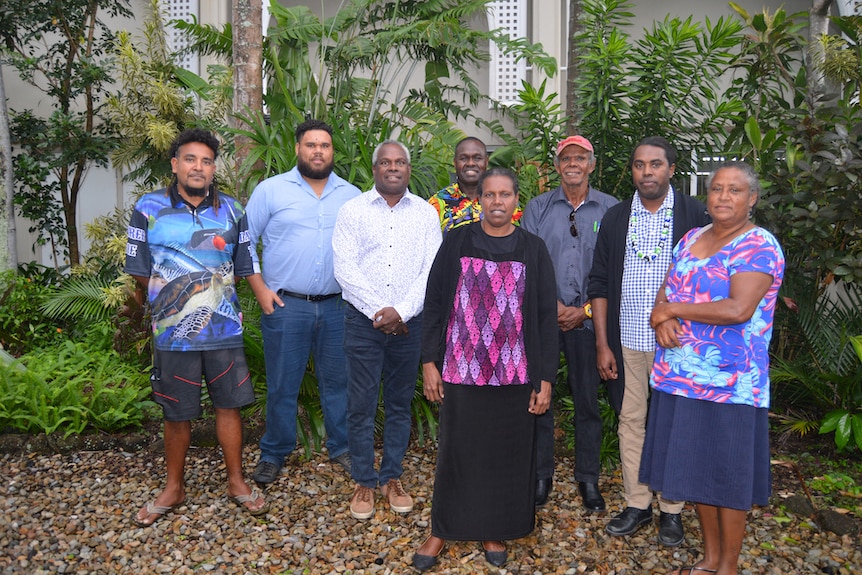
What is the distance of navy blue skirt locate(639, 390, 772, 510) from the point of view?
3.26m

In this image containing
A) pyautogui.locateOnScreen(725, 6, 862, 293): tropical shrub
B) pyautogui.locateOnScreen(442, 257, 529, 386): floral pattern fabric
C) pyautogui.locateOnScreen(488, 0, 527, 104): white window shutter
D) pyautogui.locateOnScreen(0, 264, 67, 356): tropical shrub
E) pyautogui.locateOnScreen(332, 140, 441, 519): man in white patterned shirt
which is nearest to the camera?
pyautogui.locateOnScreen(442, 257, 529, 386): floral pattern fabric

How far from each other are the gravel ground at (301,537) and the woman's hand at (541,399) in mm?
830

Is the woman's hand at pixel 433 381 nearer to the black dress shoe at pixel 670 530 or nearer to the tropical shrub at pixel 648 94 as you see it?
the black dress shoe at pixel 670 530

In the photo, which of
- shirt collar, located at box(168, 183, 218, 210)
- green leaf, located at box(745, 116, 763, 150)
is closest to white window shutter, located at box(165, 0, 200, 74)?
shirt collar, located at box(168, 183, 218, 210)

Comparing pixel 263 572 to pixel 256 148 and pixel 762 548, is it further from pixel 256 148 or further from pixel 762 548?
pixel 256 148

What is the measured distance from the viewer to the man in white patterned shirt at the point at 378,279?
4113mm

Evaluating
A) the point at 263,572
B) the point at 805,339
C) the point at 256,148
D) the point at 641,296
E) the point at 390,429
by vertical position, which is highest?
the point at 256,148

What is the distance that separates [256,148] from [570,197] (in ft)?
8.10

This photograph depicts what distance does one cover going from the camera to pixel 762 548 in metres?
3.96

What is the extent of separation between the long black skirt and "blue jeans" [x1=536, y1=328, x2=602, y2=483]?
0.60m

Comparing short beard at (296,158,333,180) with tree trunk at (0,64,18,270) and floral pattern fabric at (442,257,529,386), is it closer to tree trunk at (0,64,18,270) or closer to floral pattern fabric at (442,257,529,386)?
floral pattern fabric at (442,257,529,386)

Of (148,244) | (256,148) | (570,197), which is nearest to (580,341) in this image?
(570,197)

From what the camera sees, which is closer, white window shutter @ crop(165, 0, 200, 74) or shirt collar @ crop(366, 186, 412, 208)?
shirt collar @ crop(366, 186, 412, 208)

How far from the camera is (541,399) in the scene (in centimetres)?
362
